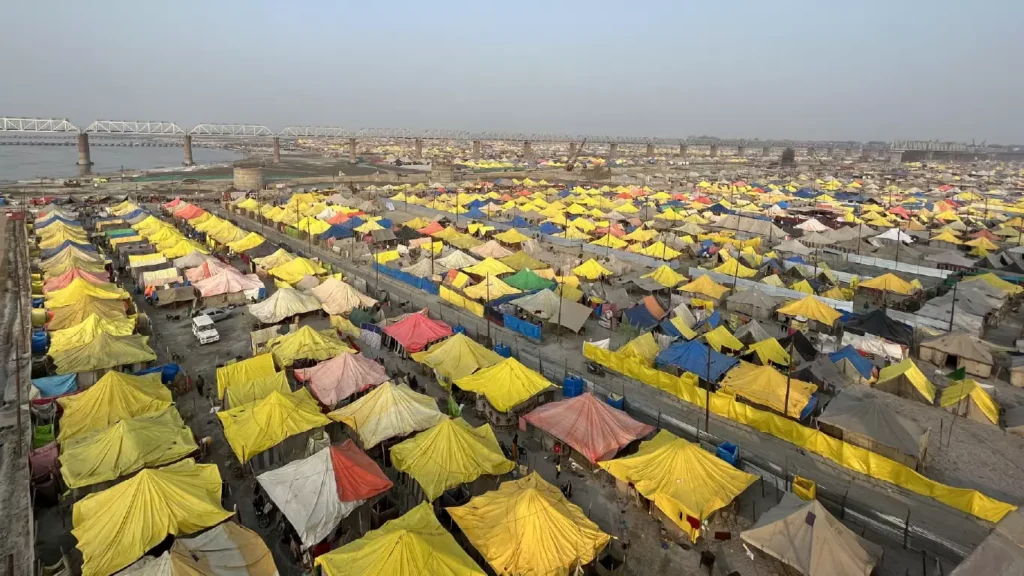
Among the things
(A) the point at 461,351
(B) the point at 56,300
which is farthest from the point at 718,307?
(B) the point at 56,300

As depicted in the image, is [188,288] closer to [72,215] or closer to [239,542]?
[239,542]

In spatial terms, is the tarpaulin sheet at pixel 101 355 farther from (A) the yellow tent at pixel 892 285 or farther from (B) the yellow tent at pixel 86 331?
(A) the yellow tent at pixel 892 285

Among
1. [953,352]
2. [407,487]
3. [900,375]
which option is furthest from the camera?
[953,352]

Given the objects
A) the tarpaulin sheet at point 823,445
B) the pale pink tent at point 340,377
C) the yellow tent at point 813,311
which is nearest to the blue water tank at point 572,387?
the tarpaulin sheet at point 823,445

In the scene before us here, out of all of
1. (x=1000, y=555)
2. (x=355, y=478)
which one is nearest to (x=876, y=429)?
(x=1000, y=555)

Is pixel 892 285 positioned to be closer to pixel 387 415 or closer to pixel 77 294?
pixel 387 415

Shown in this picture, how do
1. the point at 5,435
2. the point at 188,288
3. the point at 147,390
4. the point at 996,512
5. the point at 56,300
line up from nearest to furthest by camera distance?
1. the point at 996,512
2. the point at 5,435
3. the point at 147,390
4. the point at 56,300
5. the point at 188,288
